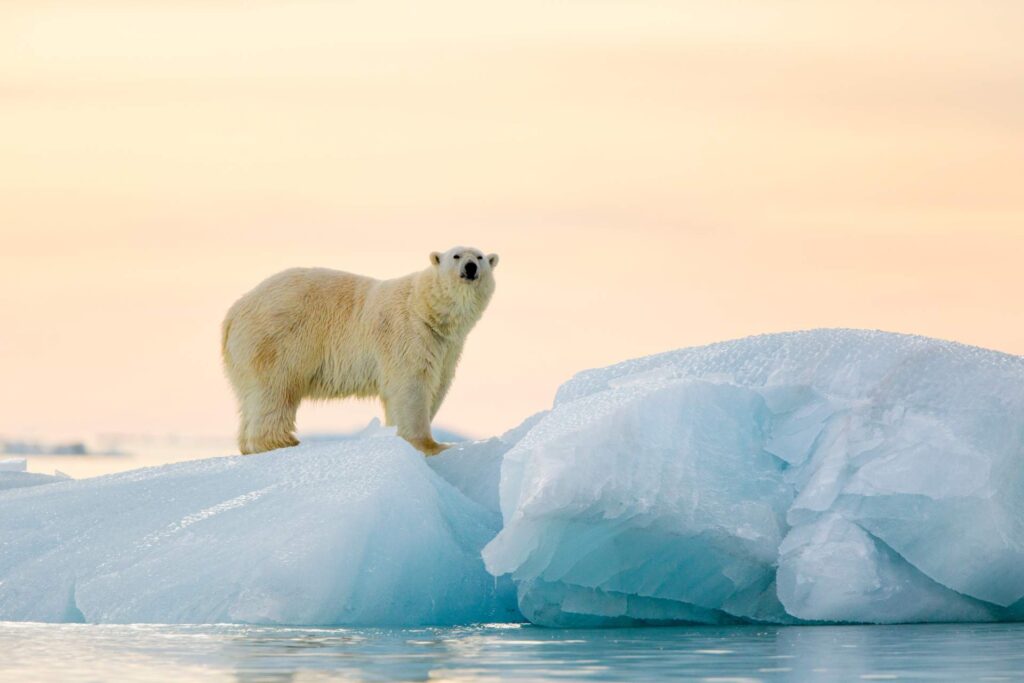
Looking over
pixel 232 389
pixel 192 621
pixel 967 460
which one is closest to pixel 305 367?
pixel 232 389

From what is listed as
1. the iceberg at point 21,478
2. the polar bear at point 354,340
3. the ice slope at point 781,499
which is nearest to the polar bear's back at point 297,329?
the polar bear at point 354,340

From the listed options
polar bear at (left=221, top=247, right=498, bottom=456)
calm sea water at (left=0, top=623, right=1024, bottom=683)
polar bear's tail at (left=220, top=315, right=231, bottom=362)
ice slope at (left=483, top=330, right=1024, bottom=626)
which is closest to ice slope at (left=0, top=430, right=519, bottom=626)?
calm sea water at (left=0, top=623, right=1024, bottom=683)

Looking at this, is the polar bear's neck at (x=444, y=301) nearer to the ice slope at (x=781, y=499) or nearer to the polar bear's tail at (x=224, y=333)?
the polar bear's tail at (x=224, y=333)

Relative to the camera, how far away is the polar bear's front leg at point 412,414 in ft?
43.5

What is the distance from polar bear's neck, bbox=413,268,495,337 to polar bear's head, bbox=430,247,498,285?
1.9 inches

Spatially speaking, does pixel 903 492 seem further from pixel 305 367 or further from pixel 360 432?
pixel 305 367

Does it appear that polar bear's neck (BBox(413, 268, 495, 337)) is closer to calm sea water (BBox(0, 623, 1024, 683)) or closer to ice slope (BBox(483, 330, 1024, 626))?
ice slope (BBox(483, 330, 1024, 626))

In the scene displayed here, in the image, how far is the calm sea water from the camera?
7.40m

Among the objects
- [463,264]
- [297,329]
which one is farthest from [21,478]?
[463,264]

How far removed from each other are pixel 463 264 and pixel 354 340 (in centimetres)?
110

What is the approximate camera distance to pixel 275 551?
32.3 feet

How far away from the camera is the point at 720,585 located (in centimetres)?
973

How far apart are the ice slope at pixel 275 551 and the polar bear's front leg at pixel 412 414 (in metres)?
2.11

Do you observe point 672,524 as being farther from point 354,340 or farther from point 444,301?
point 354,340
